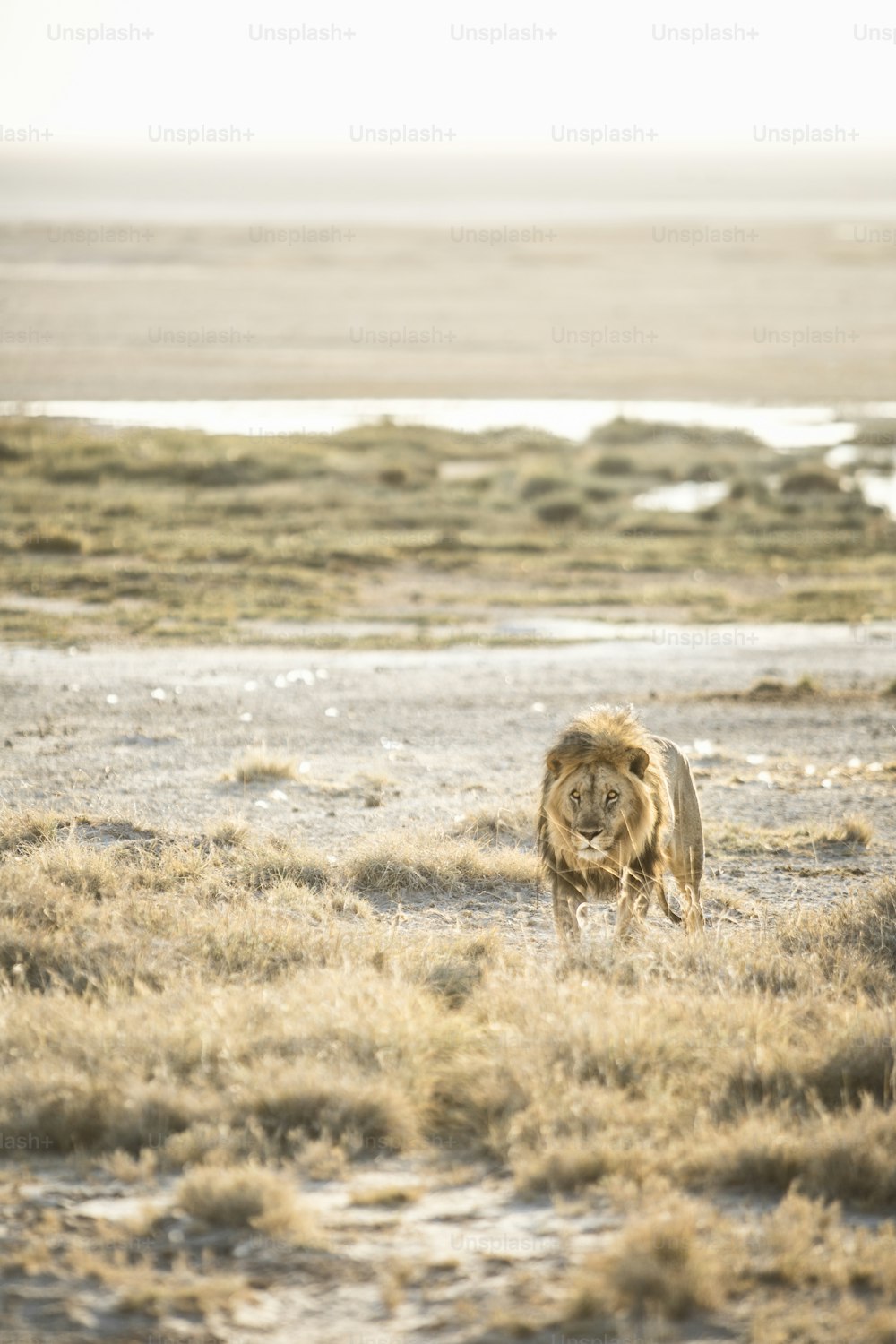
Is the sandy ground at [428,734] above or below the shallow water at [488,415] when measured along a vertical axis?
below

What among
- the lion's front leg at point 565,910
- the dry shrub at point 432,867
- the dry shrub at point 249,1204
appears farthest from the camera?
the dry shrub at point 432,867

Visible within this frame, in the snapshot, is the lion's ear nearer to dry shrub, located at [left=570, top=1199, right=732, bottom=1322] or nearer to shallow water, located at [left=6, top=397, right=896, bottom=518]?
dry shrub, located at [left=570, top=1199, right=732, bottom=1322]

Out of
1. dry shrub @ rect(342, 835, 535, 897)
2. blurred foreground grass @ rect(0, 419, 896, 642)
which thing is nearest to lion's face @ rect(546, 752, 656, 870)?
dry shrub @ rect(342, 835, 535, 897)

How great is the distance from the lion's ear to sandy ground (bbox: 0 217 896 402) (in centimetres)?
5403

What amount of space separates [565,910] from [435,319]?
83359mm

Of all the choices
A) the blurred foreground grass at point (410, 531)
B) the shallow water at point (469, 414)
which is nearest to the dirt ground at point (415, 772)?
the blurred foreground grass at point (410, 531)

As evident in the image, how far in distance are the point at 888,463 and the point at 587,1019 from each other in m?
40.9

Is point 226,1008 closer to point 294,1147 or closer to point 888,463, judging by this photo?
point 294,1147

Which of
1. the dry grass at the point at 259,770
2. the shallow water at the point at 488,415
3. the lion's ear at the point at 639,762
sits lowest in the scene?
the dry grass at the point at 259,770

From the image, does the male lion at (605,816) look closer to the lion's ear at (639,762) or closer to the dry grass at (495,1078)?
the lion's ear at (639,762)

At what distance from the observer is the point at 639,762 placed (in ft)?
23.4

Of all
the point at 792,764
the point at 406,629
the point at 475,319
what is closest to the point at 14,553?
the point at 406,629

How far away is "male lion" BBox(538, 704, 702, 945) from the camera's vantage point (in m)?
7.11

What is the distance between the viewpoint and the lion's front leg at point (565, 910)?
7320mm
